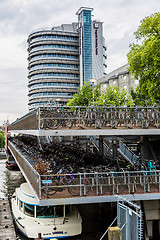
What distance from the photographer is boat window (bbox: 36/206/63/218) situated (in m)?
14.3

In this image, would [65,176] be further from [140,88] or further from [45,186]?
[140,88]

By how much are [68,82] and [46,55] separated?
1281 cm

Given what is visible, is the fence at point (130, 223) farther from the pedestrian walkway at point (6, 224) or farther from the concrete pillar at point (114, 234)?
the pedestrian walkway at point (6, 224)

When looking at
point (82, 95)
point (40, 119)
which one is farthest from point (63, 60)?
point (40, 119)

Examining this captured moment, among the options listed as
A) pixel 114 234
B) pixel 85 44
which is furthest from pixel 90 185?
pixel 85 44

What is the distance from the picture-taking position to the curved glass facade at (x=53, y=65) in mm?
103125

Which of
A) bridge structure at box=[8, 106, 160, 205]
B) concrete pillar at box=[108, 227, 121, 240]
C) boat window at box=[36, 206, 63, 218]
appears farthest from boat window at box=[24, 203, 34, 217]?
concrete pillar at box=[108, 227, 121, 240]

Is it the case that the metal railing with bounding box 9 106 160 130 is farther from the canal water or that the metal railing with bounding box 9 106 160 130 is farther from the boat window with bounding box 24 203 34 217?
the canal water

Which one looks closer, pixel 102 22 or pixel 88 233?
pixel 88 233

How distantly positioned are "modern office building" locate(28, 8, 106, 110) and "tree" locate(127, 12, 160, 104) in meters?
80.6

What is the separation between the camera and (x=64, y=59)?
105 meters

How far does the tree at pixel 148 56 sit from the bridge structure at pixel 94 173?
18.4 ft

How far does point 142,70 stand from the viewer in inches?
863

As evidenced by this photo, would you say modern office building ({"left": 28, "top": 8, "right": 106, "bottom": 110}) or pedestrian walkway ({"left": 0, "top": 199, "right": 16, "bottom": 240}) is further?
modern office building ({"left": 28, "top": 8, "right": 106, "bottom": 110})
